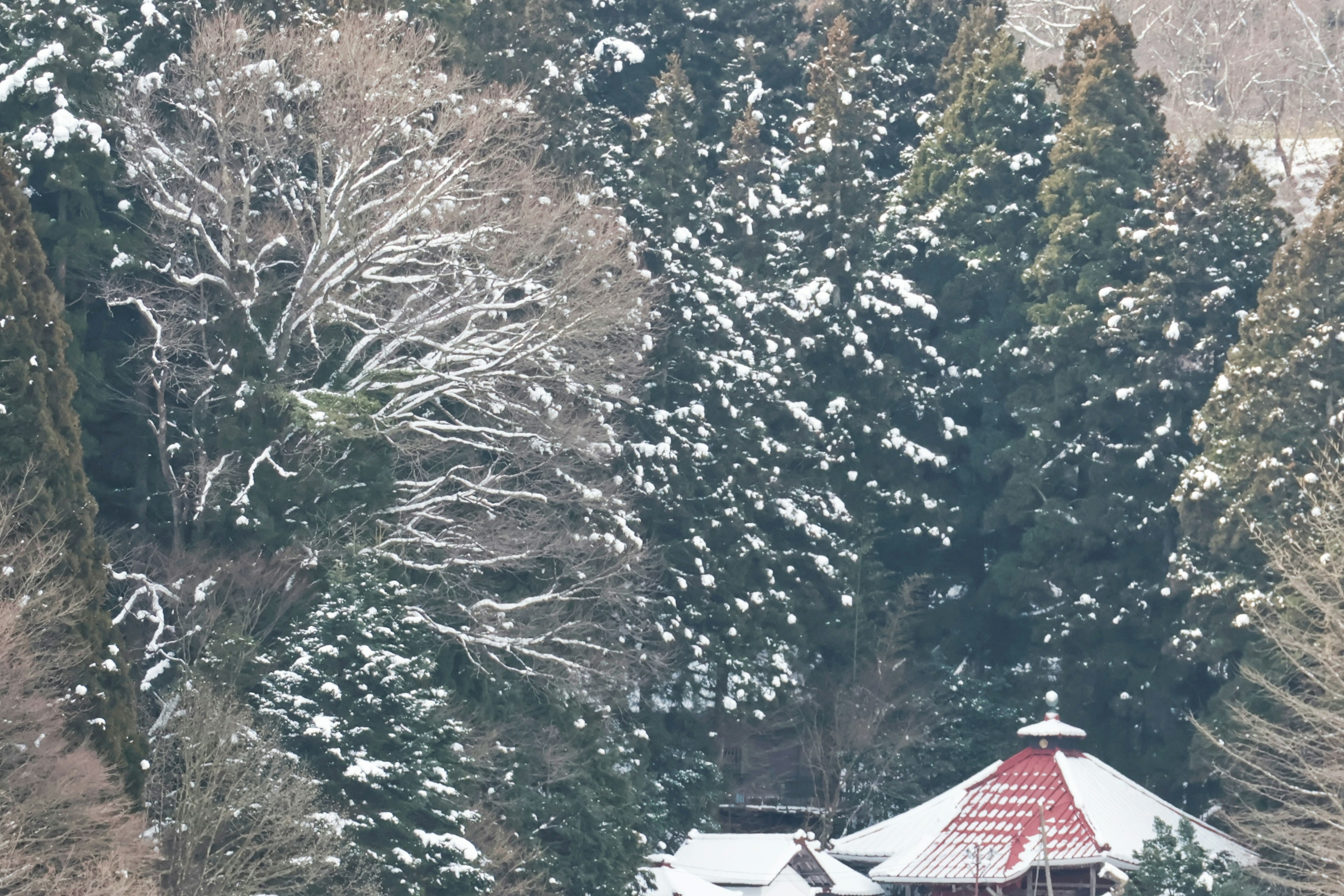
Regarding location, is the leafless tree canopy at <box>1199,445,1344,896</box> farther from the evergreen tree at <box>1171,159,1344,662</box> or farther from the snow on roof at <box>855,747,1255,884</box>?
the snow on roof at <box>855,747,1255,884</box>

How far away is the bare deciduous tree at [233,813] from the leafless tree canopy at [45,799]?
1160 mm

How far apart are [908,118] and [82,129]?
2672 centimetres

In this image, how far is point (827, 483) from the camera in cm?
4047

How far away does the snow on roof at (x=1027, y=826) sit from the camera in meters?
32.7

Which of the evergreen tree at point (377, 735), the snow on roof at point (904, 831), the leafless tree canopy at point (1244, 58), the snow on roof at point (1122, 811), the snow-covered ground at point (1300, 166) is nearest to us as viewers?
the evergreen tree at point (377, 735)

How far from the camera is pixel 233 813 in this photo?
20.9 m

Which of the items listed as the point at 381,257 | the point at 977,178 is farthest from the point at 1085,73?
the point at 381,257

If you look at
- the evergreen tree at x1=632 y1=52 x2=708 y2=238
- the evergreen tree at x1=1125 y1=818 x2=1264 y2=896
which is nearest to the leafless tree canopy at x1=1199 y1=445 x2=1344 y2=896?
the evergreen tree at x1=1125 y1=818 x2=1264 y2=896

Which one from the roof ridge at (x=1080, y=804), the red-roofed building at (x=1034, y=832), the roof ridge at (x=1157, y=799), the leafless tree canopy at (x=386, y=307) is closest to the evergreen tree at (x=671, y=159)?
the leafless tree canopy at (x=386, y=307)

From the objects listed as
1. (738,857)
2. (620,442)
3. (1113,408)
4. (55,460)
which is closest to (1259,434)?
(1113,408)

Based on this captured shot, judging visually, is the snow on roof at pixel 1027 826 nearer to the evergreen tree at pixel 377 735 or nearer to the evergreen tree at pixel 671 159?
the evergreen tree at pixel 377 735

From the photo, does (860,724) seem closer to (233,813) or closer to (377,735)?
(377,735)

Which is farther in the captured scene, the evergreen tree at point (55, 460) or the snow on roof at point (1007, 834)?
the snow on roof at point (1007, 834)

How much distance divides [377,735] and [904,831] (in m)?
15.7
